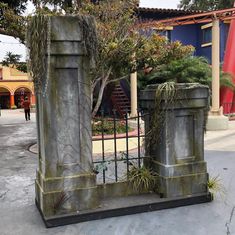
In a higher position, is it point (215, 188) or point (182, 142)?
point (182, 142)

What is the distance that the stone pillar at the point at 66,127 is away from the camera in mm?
4305

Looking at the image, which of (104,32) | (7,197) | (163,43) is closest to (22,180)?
(7,197)

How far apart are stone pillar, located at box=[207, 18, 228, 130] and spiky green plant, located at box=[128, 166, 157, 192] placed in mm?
8452

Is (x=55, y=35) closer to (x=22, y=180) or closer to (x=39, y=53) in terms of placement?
(x=39, y=53)

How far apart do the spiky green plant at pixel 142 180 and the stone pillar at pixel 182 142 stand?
0.12 metres

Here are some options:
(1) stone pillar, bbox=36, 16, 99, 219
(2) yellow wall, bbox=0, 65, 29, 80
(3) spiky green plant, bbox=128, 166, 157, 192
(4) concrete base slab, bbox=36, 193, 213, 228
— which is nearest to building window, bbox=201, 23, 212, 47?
(3) spiky green plant, bbox=128, 166, 157, 192

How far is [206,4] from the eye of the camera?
33.0 m

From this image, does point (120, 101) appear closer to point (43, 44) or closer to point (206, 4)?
point (43, 44)

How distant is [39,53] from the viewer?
14.0 feet

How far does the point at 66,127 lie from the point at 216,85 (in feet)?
32.1

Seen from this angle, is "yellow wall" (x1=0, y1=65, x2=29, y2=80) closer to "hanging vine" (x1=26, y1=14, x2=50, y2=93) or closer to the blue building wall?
the blue building wall

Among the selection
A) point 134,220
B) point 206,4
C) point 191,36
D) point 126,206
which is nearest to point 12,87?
point 206,4

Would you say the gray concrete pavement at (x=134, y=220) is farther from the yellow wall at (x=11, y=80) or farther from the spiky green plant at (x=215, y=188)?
the yellow wall at (x=11, y=80)

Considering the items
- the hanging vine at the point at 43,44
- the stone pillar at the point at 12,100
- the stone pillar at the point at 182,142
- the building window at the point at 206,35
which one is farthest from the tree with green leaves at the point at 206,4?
the hanging vine at the point at 43,44
